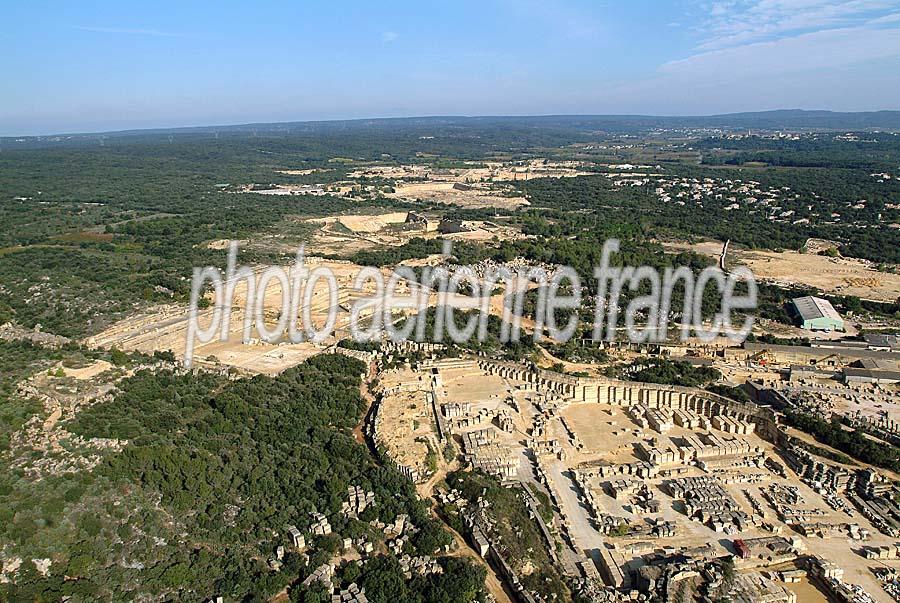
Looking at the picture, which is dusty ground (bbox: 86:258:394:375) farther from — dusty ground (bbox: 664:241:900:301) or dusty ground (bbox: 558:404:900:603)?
dusty ground (bbox: 664:241:900:301)

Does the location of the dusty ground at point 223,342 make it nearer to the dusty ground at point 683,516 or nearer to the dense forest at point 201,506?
the dense forest at point 201,506

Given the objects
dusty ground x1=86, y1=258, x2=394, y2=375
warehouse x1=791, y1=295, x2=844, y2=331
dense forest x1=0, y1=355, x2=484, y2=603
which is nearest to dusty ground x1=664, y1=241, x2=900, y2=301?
warehouse x1=791, y1=295, x2=844, y2=331

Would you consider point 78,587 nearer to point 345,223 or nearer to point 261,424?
point 261,424

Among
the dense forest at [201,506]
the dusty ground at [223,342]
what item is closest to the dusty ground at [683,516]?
the dense forest at [201,506]

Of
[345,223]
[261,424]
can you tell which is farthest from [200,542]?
[345,223]

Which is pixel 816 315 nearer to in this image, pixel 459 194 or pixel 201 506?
pixel 201 506

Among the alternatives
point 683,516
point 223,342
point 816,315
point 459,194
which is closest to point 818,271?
point 816,315
